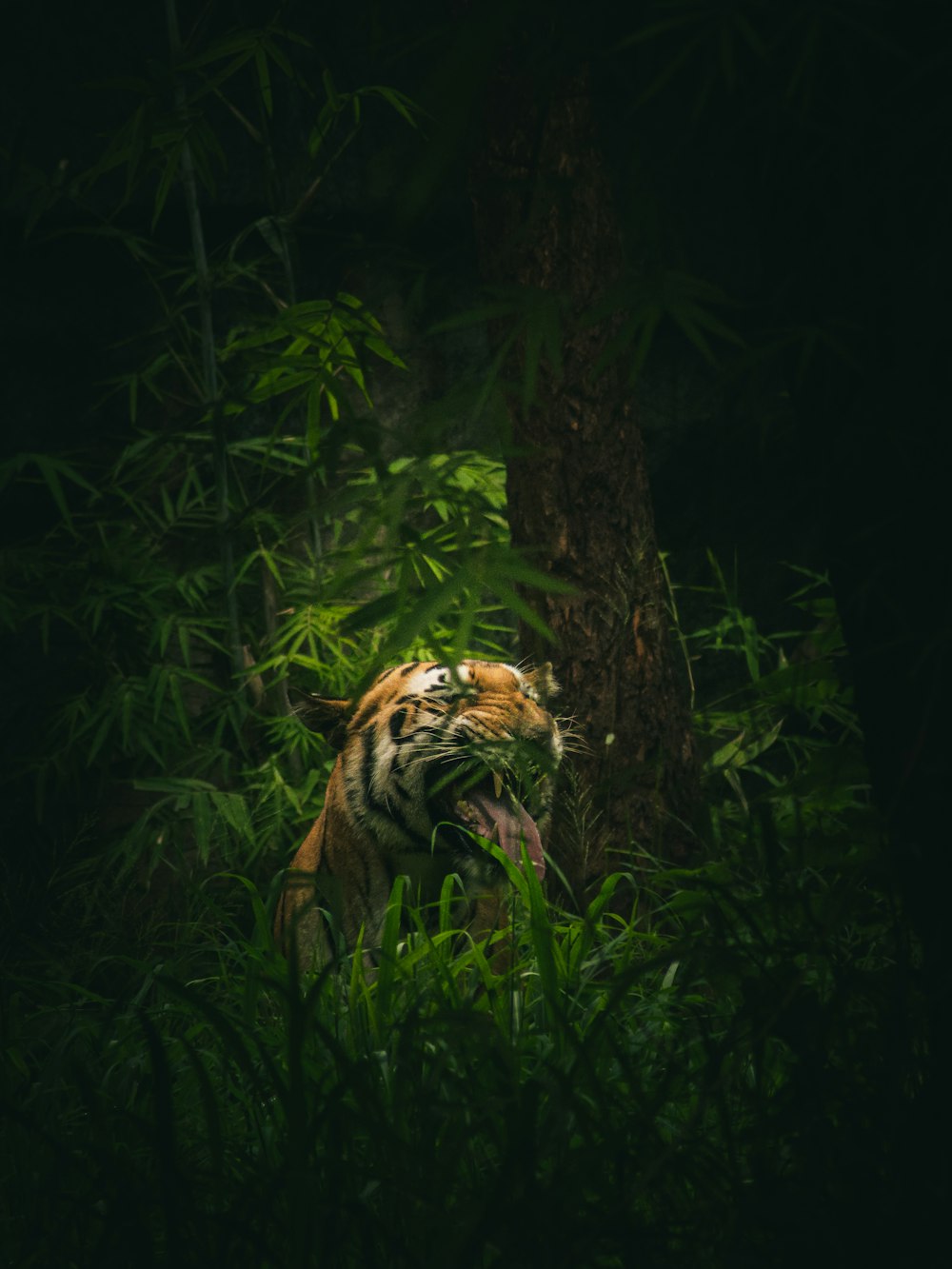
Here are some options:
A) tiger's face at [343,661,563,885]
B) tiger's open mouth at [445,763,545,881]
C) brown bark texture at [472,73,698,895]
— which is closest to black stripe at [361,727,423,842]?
tiger's face at [343,661,563,885]

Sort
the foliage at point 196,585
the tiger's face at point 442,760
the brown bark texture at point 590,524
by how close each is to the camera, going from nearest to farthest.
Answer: the tiger's face at point 442,760 → the brown bark texture at point 590,524 → the foliage at point 196,585

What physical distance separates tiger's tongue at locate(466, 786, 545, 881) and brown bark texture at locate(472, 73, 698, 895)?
29 cm

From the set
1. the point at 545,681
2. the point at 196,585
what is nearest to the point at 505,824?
the point at 545,681

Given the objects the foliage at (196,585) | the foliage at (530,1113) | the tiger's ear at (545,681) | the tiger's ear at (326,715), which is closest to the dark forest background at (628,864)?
the foliage at (530,1113)

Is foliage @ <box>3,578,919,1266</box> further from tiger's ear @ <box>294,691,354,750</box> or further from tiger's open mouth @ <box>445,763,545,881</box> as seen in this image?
tiger's ear @ <box>294,691,354,750</box>

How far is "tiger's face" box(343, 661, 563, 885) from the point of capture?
2.39m

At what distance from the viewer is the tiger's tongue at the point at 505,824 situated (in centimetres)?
226

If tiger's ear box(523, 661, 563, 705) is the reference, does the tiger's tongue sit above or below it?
below

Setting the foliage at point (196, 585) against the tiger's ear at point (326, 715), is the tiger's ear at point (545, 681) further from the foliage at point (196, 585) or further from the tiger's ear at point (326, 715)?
the tiger's ear at point (326, 715)

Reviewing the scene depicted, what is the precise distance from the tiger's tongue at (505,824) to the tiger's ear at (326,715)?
0.46 metres

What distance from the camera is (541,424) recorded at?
278 centimetres

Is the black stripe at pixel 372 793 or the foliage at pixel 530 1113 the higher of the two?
the foliage at pixel 530 1113

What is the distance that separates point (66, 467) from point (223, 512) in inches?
21.9

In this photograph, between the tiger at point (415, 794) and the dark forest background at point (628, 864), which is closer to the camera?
the dark forest background at point (628, 864)
